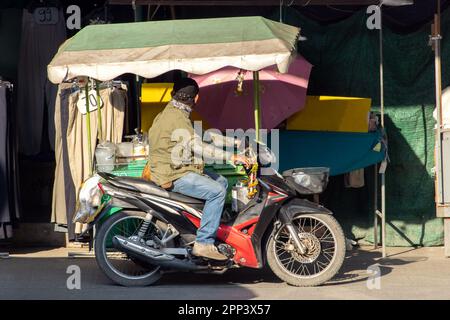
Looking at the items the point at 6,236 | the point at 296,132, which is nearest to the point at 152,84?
the point at 296,132

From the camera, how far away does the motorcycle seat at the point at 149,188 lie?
8.29 metres

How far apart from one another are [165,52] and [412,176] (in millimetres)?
3505

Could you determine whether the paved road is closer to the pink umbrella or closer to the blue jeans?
the blue jeans

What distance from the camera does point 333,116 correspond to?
31.9 ft

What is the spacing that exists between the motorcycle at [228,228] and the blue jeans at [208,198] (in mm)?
138

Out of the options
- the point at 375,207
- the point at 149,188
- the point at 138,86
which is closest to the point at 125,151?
the point at 149,188

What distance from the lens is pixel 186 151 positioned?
27.0 feet

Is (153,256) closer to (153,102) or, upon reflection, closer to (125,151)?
(125,151)

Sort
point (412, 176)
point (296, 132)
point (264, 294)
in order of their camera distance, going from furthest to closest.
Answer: point (412, 176) < point (296, 132) < point (264, 294)

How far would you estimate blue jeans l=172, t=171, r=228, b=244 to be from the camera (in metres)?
8.17

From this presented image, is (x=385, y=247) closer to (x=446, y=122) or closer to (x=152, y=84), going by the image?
(x=446, y=122)

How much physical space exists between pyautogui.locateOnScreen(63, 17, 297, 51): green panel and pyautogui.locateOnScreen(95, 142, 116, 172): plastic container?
1.11 meters

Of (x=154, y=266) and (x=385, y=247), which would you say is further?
(x=385, y=247)

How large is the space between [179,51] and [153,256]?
5.76 ft
